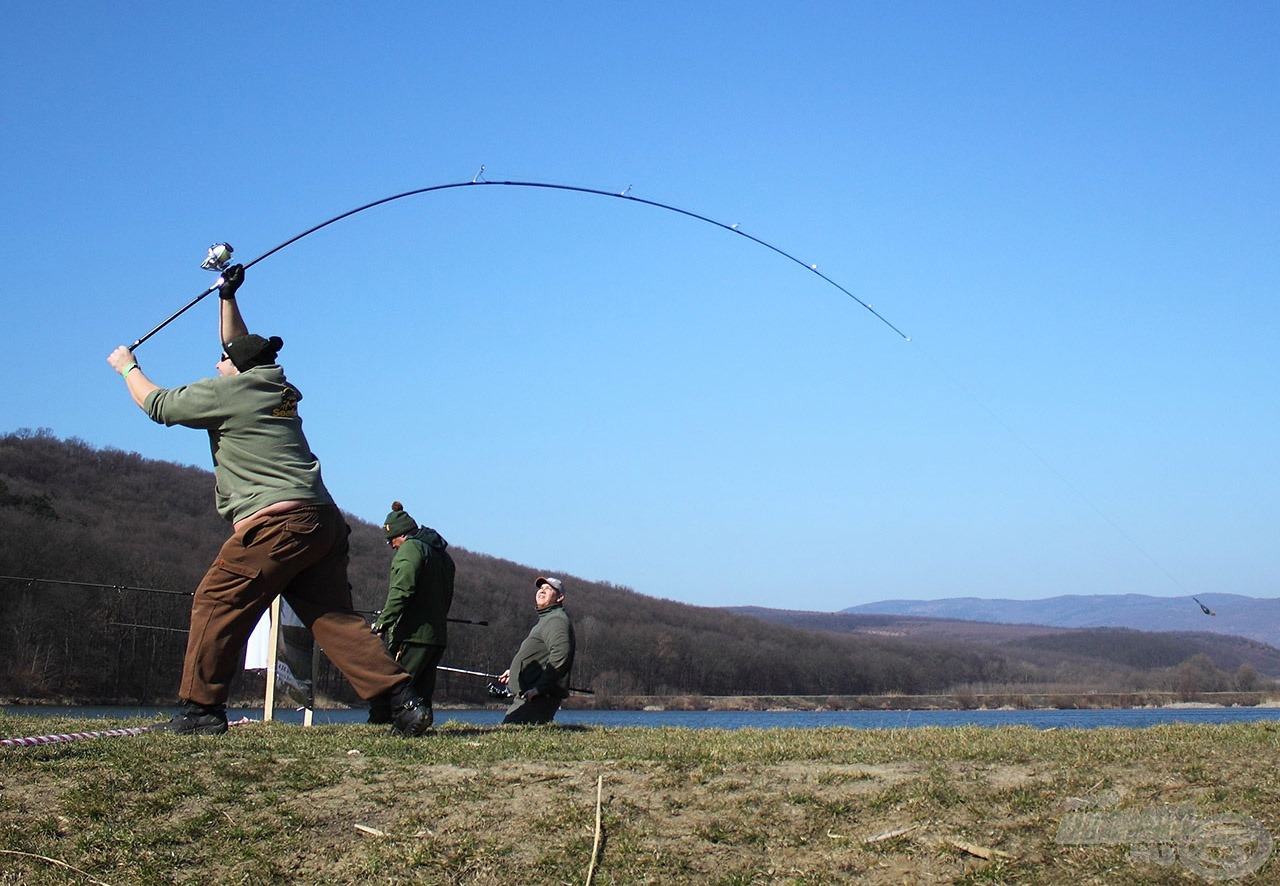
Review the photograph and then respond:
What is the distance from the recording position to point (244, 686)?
1406 inches

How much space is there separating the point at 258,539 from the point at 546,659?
4.68 metres

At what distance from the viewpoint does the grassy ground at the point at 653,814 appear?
468cm

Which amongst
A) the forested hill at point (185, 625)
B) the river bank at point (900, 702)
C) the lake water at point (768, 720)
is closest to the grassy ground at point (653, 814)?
the lake water at point (768, 720)

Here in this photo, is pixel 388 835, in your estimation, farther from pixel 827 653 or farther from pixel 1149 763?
pixel 827 653

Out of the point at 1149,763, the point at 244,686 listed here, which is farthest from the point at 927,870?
the point at 244,686

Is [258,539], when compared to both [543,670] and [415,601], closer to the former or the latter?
[415,601]

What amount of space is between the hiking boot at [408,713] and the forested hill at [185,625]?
9.98 metres

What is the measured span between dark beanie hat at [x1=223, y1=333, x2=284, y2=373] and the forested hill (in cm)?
987

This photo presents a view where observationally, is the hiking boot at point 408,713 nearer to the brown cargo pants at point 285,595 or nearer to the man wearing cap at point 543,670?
the brown cargo pants at point 285,595

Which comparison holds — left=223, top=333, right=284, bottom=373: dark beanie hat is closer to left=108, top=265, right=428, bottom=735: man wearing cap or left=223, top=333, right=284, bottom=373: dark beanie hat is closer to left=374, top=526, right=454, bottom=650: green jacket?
left=108, top=265, right=428, bottom=735: man wearing cap

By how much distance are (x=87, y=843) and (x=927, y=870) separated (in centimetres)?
360

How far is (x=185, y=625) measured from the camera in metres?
45.9

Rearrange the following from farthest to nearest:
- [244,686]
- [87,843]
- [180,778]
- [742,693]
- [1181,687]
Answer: [742,693] → [1181,687] → [244,686] → [180,778] → [87,843]

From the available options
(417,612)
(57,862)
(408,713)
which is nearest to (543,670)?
(417,612)
